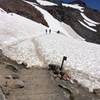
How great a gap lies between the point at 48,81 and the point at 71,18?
211ft

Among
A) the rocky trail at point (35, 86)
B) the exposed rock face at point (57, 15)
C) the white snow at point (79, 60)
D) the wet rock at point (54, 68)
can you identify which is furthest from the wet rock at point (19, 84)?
the exposed rock face at point (57, 15)

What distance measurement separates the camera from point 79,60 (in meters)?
26.1

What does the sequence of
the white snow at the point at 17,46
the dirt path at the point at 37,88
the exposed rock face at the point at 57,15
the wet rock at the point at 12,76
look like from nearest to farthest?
the dirt path at the point at 37,88 → the wet rock at the point at 12,76 → the white snow at the point at 17,46 → the exposed rock face at the point at 57,15

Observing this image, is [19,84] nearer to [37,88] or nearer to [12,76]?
[37,88]

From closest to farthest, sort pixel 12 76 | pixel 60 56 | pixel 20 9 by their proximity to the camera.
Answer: pixel 12 76, pixel 60 56, pixel 20 9

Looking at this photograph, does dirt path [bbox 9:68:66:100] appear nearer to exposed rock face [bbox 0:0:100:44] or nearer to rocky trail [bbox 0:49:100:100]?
rocky trail [bbox 0:49:100:100]

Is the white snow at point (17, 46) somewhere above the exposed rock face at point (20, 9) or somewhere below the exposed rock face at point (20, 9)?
above

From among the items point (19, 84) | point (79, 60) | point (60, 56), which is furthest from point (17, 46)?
point (19, 84)

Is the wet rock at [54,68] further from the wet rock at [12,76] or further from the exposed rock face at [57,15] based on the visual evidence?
the exposed rock face at [57,15]

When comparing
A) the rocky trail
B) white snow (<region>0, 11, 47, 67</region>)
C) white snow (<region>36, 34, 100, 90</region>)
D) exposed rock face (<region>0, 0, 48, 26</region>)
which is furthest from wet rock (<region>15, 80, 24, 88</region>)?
exposed rock face (<region>0, 0, 48, 26</region>)

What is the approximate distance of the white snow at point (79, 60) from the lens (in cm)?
2139

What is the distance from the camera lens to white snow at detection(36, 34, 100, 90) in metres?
21.4

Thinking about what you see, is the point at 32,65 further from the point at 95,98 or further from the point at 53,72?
the point at 95,98

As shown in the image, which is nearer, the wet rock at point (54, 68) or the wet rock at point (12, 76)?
the wet rock at point (12, 76)
